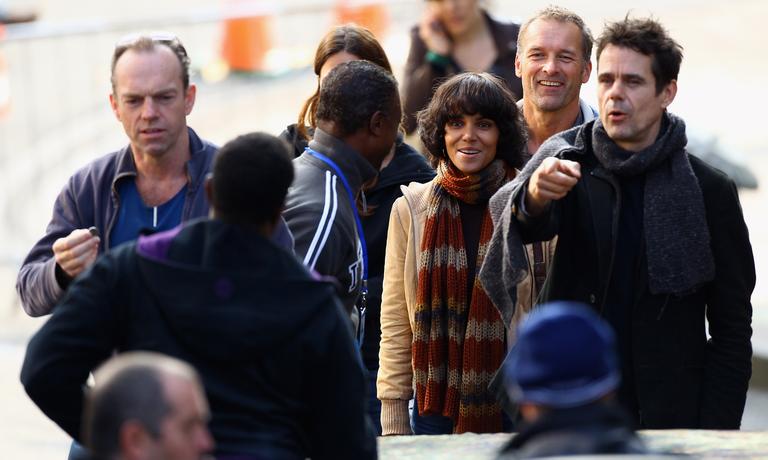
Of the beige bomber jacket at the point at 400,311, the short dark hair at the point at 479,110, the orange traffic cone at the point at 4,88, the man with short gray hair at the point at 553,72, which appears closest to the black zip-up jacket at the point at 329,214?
the beige bomber jacket at the point at 400,311

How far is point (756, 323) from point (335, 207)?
181 inches

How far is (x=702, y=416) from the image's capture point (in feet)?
15.2

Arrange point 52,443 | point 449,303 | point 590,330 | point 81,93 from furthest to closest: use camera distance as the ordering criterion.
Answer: point 81,93, point 52,443, point 449,303, point 590,330

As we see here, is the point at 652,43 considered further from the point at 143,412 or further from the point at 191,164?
the point at 143,412

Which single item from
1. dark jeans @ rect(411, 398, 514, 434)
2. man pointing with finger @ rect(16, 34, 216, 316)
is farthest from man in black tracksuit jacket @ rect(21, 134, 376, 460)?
dark jeans @ rect(411, 398, 514, 434)

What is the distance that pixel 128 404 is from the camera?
2.94m

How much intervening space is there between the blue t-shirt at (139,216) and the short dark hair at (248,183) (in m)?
1.12

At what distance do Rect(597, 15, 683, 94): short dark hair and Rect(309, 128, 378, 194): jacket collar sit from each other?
0.84 m

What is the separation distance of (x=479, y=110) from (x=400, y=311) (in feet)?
2.43

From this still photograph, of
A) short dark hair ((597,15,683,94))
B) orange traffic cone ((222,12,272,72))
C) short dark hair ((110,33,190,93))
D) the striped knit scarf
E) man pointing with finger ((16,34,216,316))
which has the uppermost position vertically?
orange traffic cone ((222,12,272,72))

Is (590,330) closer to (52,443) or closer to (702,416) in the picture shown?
(702,416)

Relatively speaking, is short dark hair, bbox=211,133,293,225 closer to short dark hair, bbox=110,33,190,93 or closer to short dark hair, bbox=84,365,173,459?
short dark hair, bbox=84,365,173,459

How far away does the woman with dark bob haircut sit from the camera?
5086mm

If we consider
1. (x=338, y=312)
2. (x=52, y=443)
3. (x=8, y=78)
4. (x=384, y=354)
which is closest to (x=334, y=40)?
(x=384, y=354)
